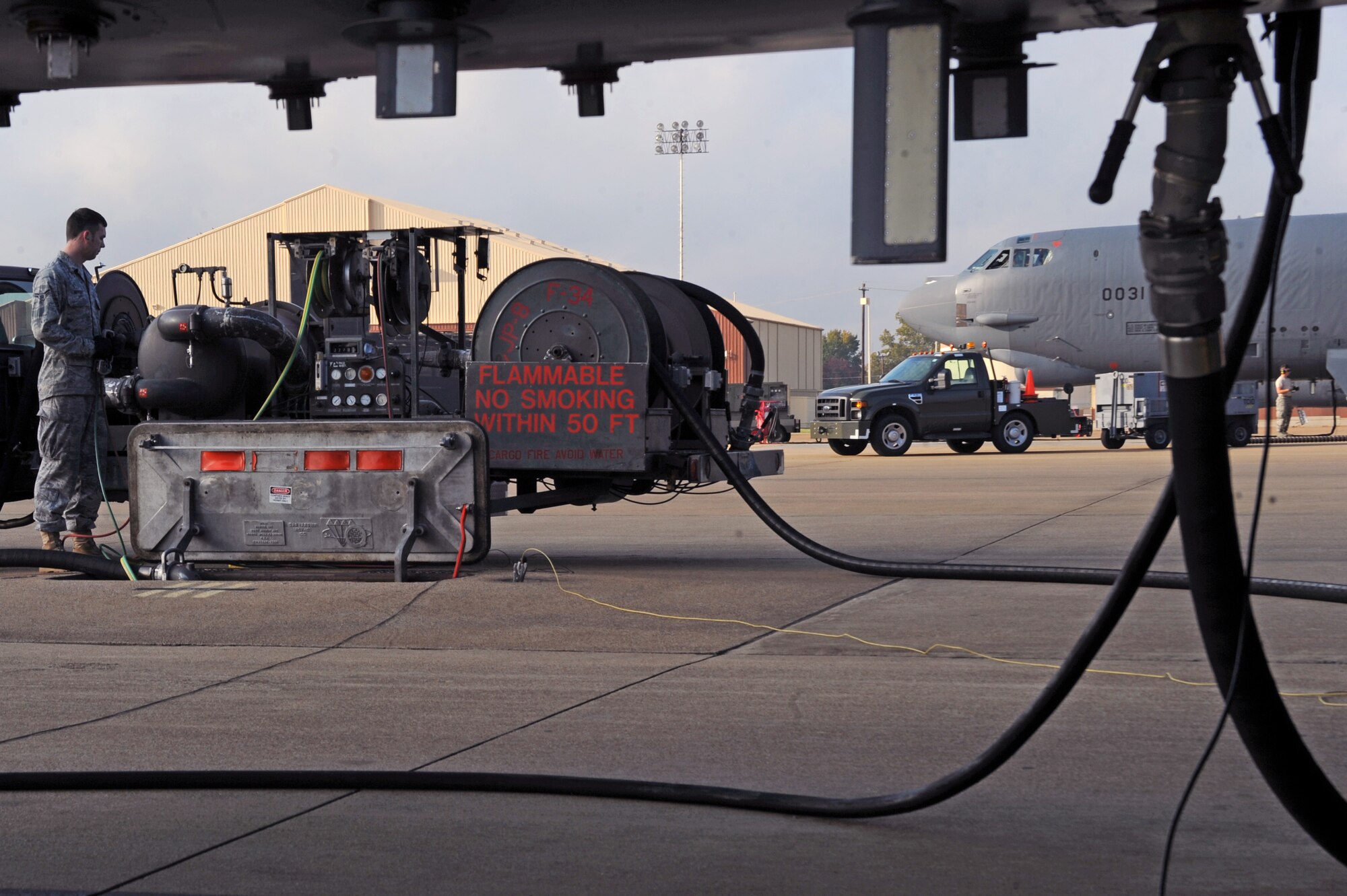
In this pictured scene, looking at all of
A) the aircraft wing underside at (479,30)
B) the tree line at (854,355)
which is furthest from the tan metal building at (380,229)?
the tree line at (854,355)

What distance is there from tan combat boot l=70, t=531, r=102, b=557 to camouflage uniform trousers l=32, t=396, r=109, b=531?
0.04 m

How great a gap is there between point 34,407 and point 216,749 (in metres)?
6.46

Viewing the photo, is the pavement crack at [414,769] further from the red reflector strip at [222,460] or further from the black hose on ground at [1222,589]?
the red reflector strip at [222,460]

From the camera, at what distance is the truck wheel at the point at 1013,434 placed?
29078mm

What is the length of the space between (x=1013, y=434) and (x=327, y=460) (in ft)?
74.9

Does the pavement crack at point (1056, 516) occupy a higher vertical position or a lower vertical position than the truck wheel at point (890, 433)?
lower

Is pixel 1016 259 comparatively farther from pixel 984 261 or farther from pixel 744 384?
pixel 744 384

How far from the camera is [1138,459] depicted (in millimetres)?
25844

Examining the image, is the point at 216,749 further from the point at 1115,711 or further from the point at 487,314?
the point at 487,314

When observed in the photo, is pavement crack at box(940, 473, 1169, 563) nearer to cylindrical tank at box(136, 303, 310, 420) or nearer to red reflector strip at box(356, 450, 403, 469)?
red reflector strip at box(356, 450, 403, 469)

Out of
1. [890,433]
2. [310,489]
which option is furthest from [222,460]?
[890,433]

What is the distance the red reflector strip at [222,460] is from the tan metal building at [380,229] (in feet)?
5.23

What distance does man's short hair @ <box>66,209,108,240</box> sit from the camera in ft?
29.6

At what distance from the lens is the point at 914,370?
28.9 metres
